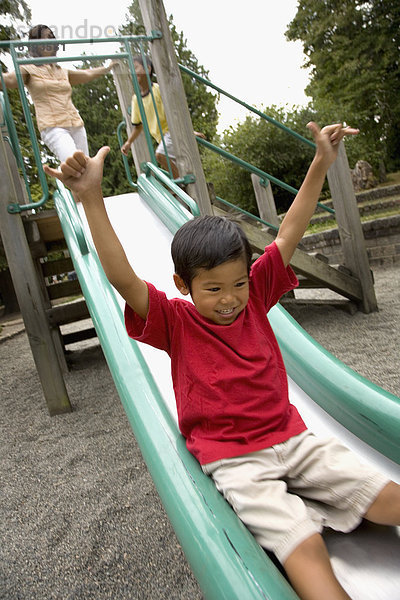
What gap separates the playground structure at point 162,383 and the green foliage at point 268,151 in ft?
32.8

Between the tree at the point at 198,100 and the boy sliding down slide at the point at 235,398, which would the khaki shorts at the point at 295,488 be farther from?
the tree at the point at 198,100

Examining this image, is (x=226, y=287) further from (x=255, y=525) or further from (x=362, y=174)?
(x=362, y=174)

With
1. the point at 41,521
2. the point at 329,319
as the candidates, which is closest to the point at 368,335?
the point at 329,319

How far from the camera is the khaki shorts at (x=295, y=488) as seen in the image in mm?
1187

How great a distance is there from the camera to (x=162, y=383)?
1.96 m

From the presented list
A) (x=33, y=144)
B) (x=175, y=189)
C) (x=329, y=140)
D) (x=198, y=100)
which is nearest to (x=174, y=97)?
(x=175, y=189)

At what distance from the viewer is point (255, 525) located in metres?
1.22

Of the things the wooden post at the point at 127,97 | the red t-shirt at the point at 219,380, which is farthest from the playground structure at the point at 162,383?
the wooden post at the point at 127,97

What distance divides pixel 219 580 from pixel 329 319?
4.28 m

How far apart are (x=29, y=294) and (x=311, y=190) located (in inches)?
99.2

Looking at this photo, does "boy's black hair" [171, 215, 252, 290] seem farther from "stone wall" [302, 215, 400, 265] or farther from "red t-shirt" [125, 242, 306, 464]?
"stone wall" [302, 215, 400, 265]

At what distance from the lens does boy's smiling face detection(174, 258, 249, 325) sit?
4.28 feet

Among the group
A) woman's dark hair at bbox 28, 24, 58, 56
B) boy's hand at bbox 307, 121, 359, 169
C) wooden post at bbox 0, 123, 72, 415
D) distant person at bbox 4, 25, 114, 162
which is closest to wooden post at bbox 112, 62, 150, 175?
distant person at bbox 4, 25, 114, 162

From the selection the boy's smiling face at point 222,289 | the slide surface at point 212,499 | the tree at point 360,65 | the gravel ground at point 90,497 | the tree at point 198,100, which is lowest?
the gravel ground at point 90,497
